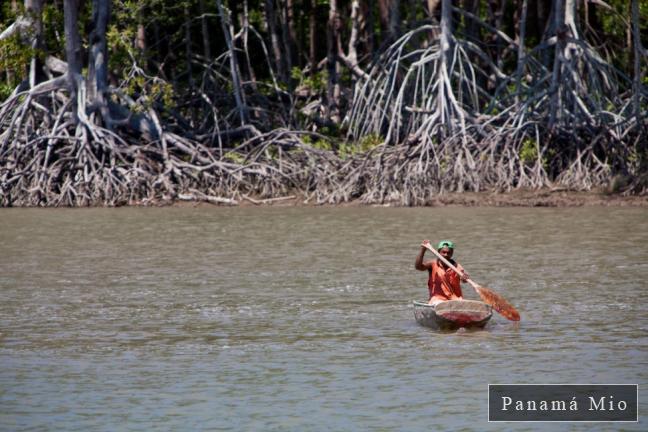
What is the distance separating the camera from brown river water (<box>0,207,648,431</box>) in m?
8.30

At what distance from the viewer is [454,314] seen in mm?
10609

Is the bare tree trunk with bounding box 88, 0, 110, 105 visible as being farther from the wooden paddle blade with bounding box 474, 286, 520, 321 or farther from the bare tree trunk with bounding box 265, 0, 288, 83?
the wooden paddle blade with bounding box 474, 286, 520, 321

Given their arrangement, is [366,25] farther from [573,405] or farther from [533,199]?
[573,405]

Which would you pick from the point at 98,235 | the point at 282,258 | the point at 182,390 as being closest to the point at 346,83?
the point at 98,235

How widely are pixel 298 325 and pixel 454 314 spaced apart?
4.18 feet

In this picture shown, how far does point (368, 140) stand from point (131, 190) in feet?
12.9

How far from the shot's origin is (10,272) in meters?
14.7

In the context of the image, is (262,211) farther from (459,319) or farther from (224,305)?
(459,319)

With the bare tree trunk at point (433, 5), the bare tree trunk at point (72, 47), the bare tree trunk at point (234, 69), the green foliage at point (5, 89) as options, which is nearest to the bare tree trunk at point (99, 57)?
the bare tree trunk at point (72, 47)

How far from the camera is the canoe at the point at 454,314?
Answer: 10.6 metres

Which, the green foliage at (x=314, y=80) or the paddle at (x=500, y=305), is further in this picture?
the green foliage at (x=314, y=80)

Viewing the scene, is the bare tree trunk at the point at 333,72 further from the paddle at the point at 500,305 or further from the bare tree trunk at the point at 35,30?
the paddle at the point at 500,305

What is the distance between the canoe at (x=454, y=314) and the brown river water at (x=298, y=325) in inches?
4.5

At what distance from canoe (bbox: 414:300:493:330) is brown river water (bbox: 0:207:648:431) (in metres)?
0.11
